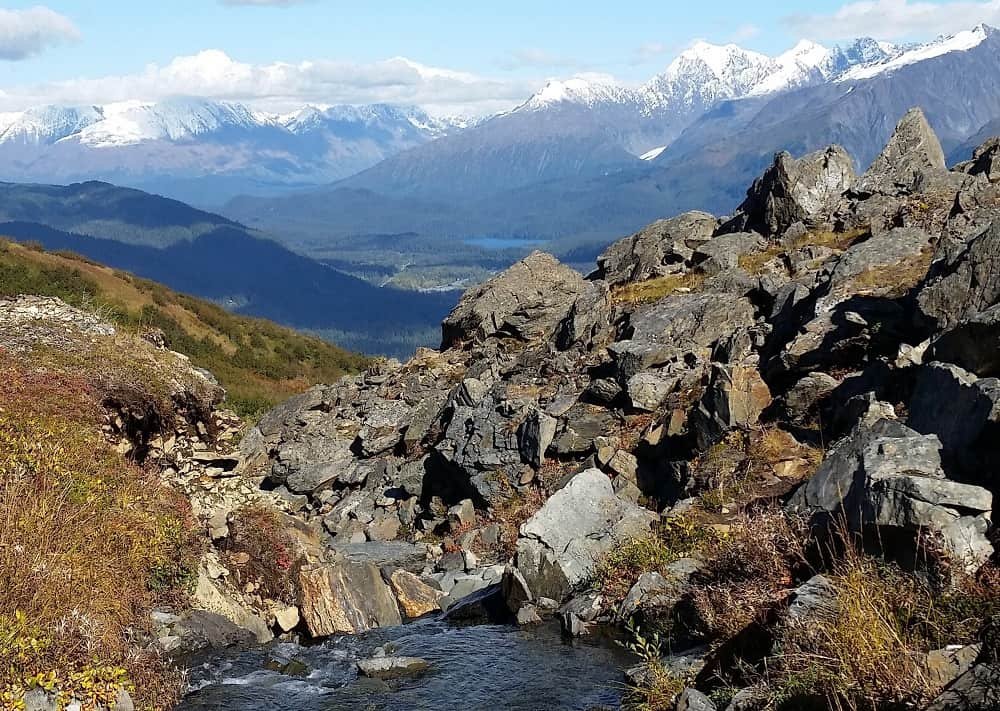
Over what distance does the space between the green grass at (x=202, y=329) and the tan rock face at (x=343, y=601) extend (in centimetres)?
4156

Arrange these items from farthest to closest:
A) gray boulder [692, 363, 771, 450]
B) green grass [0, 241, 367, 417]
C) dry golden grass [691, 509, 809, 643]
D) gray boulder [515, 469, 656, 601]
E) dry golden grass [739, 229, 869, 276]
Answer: green grass [0, 241, 367, 417], dry golden grass [739, 229, 869, 276], gray boulder [692, 363, 771, 450], gray boulder [515, 469, 656, 601], dry golden grass [691, 509, 809, 643]

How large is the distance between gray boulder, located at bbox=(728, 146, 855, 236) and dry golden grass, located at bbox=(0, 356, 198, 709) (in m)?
32.5

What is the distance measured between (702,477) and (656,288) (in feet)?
64.4

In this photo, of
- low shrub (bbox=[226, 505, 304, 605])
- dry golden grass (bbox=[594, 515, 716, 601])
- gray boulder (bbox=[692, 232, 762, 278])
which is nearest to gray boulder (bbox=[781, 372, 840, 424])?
dry golden grass (bbox=[594, 515, 716, 601])

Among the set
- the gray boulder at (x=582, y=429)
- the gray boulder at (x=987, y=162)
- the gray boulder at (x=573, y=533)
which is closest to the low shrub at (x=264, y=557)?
the gray boulder at (x=573, y=533)

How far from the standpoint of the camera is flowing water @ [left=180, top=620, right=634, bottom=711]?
13055mm

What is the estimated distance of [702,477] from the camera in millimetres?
18625

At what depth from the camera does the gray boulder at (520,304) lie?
39750mm

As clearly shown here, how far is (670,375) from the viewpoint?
84.3ft

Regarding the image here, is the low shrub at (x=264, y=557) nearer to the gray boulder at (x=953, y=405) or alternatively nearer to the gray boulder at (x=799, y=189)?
the gray boulder at (x=953, y=405)

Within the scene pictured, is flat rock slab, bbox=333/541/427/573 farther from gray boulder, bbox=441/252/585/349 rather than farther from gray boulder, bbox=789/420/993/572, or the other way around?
gray boulder, bbox=441/252/585/349

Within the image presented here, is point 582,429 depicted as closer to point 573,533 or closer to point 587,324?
point 573,533

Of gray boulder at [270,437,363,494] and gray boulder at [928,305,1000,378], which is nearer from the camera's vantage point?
gray boulder at [928,305,1000,378]

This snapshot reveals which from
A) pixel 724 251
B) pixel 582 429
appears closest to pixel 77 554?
pixel 582 429
